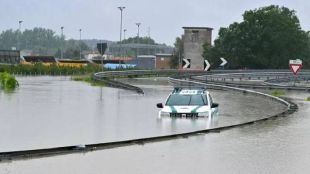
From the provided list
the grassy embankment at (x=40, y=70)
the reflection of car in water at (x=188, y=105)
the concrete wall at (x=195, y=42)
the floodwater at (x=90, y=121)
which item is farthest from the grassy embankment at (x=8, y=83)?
the concrete wall at (x=195, y=42)

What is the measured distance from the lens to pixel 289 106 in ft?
114

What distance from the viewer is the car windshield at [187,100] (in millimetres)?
28234

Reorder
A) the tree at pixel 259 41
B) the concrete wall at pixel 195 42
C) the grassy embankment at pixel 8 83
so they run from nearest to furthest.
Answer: the grassy embankment at pixel 8 83
the tree at pixel 259 41
the concrete wall at pixel 195 42

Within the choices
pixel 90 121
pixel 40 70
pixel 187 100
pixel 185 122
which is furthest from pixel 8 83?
pixel 40 70

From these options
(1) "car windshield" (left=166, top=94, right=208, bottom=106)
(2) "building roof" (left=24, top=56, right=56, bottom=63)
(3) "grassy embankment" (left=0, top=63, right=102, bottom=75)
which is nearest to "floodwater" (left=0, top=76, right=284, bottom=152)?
(1) "car windshield" (left=166, top=94, right=208, bottom=106)

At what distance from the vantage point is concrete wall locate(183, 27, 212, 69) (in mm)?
138500

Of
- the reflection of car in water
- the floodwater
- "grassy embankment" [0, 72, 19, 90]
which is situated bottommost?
"grassy embankment" [0, 72, 19, 90]

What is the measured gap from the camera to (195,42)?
141 meters

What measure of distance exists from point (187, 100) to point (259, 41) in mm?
93043

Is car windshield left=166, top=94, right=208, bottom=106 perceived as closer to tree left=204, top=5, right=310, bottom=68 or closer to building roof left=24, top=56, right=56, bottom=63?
tree left=204, top=5, right=310, bottom=68

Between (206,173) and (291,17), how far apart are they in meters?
119

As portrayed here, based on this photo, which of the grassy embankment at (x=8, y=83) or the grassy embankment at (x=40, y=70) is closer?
the grassy embankment at (x=8, y=83)

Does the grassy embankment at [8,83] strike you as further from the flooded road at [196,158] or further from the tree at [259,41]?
the tree at [259,41]

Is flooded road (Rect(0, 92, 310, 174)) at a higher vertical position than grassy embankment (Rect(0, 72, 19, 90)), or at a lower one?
higher
